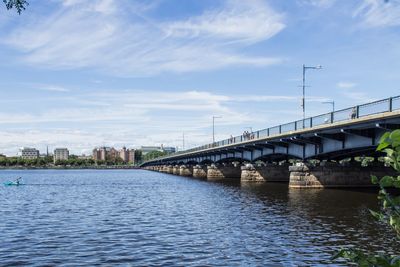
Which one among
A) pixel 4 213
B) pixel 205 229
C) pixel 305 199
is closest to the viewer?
pixel 205 229

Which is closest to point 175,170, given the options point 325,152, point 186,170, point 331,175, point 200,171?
point 186,170

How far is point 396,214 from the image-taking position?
4.38m

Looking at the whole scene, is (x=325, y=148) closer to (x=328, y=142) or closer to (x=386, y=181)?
(x=328, y=142)

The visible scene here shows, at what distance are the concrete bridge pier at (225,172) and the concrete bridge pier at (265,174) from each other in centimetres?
2259

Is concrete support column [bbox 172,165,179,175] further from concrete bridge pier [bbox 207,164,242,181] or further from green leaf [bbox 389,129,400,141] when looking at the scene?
green leaf [bbox 389,129,400,141]

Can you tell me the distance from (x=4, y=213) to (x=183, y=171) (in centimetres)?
12600

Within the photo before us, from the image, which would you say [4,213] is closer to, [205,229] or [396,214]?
[205,229]

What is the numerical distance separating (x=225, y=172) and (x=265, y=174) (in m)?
25.9

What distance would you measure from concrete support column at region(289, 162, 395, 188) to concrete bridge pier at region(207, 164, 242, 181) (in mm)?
49426

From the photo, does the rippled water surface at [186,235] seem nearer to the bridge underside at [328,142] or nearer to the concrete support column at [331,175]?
the bridge underside at [328,142]

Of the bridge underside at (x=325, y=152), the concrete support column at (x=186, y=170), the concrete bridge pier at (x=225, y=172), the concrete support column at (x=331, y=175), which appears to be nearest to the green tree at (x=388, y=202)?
the bridge underside at (x=325, y=152)

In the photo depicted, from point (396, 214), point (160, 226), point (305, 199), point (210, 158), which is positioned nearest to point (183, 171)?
point (210, 158)

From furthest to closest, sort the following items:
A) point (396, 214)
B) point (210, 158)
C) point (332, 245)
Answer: point (210, 158) < point (332, 245) < point (396, 214)

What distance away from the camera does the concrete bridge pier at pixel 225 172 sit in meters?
110
